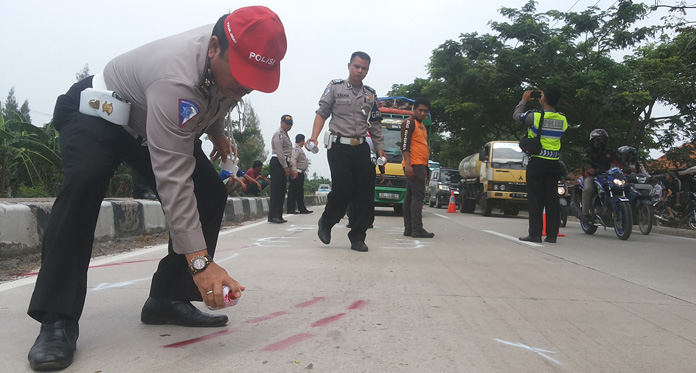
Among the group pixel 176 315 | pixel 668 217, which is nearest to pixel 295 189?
pixel 668 217

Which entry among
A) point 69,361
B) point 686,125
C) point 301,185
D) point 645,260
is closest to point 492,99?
point 686,125

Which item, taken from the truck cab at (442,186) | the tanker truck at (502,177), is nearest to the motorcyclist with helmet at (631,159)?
the tanker truck at (502,177)

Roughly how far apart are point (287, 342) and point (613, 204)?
24.0 feet

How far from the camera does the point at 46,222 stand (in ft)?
16.4

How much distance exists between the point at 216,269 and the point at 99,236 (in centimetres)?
450

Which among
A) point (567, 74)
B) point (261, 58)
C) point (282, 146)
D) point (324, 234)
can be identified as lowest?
point (324, 234)

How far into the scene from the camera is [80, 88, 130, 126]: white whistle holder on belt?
2.40 meters

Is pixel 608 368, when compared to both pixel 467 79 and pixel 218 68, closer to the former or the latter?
pixel 218 68

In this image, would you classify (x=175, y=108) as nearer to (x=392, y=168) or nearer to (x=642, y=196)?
(x=642, y=196)

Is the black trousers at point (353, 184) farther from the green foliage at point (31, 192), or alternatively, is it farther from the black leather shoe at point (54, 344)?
the green foliage at point (31, 192)

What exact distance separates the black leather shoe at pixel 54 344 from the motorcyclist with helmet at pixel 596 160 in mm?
8317

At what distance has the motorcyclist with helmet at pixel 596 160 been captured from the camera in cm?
893

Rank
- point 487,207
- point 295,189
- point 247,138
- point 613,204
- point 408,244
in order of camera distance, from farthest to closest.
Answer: point 247,138, point 487,207, point 295,189, point 613,204, point 408,244

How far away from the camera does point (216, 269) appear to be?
84.3 inches
